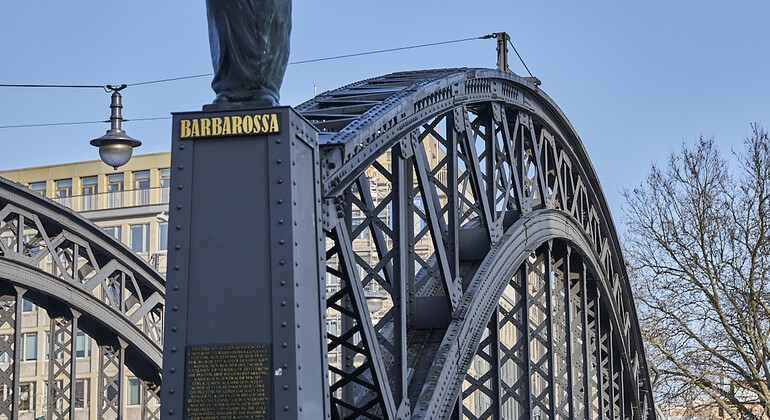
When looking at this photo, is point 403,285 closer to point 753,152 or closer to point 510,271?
point 510,271

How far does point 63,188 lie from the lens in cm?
8881

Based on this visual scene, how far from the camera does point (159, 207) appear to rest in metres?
80.6

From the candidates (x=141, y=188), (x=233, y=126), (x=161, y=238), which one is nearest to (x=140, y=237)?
(x=161, y=238)

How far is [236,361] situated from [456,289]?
4607 millimetres

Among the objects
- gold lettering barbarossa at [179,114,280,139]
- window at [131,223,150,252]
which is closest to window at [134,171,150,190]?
window at [131,223,150,252]

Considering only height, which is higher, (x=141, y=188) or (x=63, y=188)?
(x=63, y=188)

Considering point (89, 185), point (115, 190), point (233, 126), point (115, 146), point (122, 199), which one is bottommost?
point (233, 126)

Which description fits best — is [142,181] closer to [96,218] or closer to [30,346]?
[96,218]

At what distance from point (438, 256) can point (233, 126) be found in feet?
13.0

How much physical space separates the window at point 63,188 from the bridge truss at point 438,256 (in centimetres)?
6092

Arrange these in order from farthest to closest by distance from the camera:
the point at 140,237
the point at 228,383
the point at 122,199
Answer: the point at 122,199 → the point at 140,237 → the point at 228,383

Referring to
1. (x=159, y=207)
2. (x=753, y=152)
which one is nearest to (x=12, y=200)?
(x=753, y=152)

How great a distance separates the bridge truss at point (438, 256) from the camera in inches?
435

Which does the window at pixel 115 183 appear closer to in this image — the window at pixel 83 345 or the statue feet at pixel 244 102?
the window at pixel 83 345
